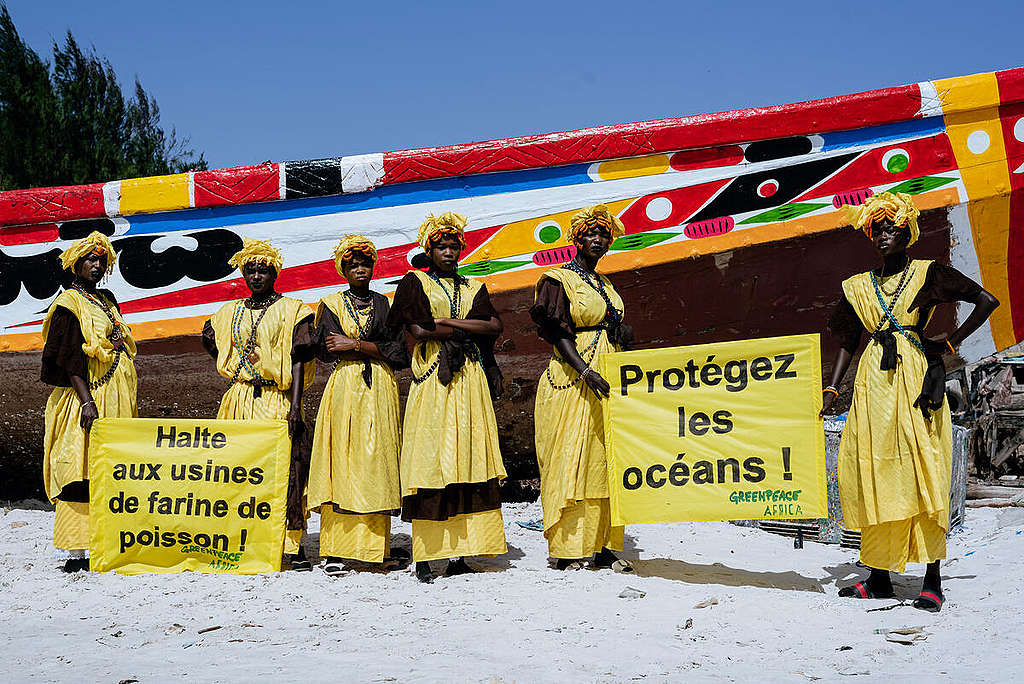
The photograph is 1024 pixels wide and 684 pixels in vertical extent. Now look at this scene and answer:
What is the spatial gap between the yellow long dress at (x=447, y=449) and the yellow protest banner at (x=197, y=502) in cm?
71

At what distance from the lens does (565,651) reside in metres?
3.25

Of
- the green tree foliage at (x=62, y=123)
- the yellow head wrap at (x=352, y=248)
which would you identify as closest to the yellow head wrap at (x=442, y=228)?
the yellow head wrap at (x=352, y=248)

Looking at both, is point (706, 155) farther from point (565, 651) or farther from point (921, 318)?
point (565, 651)

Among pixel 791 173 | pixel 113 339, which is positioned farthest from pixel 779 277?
pixel 113 339

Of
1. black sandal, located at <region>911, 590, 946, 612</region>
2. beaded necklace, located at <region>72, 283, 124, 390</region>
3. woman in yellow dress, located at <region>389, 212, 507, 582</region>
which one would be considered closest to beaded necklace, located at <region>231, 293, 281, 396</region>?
beaded necklace, located at <region>72, 283, 124, 390</region>

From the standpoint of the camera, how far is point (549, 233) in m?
5.91

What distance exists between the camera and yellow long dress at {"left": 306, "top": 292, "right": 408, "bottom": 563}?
4.61m

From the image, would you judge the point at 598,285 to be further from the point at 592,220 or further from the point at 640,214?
the point at 640,214

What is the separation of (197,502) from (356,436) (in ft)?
2.91

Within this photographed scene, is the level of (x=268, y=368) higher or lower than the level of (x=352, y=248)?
lower

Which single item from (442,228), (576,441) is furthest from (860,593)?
(442,228)

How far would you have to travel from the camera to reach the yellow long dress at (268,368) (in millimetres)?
4797

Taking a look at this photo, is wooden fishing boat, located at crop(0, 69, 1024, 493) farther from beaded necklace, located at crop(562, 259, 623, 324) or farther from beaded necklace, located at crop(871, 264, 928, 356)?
beaded necklace, located at crop(871, 264, 928, 356)

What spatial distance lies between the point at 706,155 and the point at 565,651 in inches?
139
